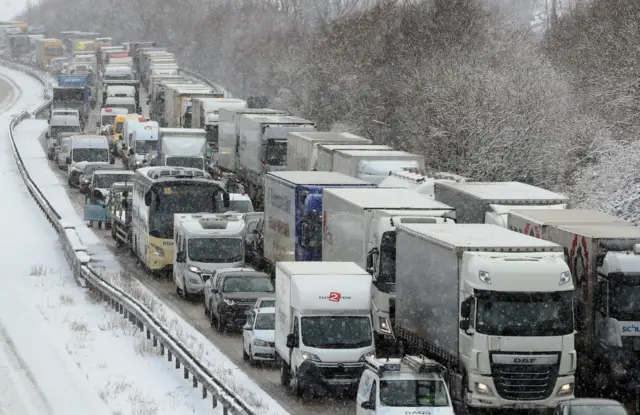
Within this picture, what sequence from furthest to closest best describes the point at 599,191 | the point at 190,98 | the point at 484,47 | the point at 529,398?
the point at 190,98 < the point at 484,47 < the point at 599,191 < the point at 529,398

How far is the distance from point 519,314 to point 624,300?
258 cm

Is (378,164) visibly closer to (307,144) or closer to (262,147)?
(307,144)

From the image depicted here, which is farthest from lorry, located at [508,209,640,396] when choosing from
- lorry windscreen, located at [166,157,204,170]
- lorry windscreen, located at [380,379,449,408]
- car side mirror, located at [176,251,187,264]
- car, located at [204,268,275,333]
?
lorry windscreen, located at [166,157,204,170]

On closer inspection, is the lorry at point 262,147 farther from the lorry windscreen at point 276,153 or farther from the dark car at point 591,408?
the dark car at point 591,408

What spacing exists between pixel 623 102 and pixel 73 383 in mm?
27333

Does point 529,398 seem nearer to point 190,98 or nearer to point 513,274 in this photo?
point 513,274

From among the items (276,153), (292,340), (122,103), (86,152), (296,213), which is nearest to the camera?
(292,340)

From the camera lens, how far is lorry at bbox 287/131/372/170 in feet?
152

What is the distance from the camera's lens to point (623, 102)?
4759 cm

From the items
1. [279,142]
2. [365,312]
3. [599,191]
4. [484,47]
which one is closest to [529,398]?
[365,312]

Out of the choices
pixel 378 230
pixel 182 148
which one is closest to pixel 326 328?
pixel 378 230

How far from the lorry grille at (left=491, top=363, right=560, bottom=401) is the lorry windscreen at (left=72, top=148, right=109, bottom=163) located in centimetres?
4271

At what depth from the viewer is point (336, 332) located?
2486 centimetres

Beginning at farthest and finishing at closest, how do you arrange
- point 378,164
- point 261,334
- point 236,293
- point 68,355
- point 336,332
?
point 378,164, point 236,293, point 68,355, point 261,334, point 336,332
